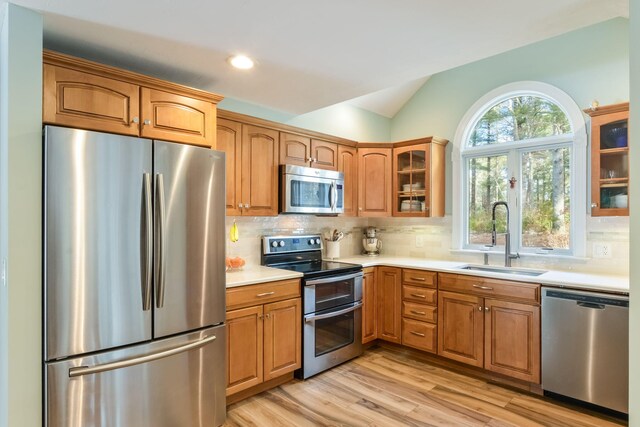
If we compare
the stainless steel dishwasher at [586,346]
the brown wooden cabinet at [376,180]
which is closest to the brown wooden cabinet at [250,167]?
the brown wooden cabinet at [376,180]

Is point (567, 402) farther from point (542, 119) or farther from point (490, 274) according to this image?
point (542, 119)

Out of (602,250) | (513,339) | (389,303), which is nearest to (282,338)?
(389,303)

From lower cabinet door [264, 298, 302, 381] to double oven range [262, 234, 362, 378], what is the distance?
2.8 inches

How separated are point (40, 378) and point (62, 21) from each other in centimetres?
178

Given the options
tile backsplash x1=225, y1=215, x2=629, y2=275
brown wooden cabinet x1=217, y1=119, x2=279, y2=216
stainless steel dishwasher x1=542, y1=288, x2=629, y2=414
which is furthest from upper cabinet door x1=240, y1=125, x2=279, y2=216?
stainless steel dishwasher x1=542, y1=288, x2=629, y2=414

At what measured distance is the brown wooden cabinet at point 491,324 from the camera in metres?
2.74

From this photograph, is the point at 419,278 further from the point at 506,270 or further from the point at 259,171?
the point at 259,171

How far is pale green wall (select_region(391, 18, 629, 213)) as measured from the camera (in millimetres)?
2889

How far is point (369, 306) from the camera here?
358 cm

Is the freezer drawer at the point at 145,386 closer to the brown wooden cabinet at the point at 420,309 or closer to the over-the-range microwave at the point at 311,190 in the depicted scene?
the over-the-range microwave at the point at 311,190

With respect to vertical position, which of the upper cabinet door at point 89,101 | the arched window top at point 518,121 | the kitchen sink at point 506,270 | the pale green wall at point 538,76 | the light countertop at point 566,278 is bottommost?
the kitchen sink at point 506,270

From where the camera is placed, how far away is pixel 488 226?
3738 mm

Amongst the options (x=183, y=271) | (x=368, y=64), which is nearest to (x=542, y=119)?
(x=368, y=64)

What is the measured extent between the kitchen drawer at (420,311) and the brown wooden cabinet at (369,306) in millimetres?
313
